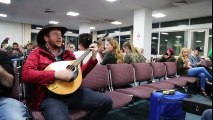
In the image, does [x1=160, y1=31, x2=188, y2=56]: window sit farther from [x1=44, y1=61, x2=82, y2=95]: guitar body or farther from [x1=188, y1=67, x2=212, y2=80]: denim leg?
[x1=44, y1=61, x2=82, y2=95]: guitar body

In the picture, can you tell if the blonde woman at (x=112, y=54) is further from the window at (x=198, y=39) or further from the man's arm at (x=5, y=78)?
the window at (x=198, y=39)

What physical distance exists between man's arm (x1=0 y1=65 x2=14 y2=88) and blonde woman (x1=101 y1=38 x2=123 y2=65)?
2.20 meters

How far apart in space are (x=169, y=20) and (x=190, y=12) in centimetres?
214

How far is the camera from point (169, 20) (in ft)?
35.3

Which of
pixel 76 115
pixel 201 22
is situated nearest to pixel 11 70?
pixel 76 115

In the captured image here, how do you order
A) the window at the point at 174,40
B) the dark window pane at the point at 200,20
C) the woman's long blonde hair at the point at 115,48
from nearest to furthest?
1. the woman's long blonde hair at the point at 115,48
2. the dark window pane at the point at 200,20
3. the window at the point at 174,40

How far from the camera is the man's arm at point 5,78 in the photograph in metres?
1.59

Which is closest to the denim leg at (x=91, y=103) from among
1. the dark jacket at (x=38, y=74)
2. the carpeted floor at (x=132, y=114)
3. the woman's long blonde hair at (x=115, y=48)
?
the dark jacket at (x=38, y=74)

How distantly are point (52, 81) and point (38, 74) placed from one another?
13cm

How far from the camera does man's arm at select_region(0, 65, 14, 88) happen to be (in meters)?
1.59

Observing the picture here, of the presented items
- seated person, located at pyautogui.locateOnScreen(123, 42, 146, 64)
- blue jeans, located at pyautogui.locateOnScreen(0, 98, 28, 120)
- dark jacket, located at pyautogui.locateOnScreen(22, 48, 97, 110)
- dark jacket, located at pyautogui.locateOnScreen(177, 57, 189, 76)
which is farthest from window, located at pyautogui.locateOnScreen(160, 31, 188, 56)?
blue jeans, located at pyautogui.locateOnScreen(0, 98, 28, 120)

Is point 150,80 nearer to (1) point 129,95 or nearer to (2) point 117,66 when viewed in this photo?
(2) point 117,66

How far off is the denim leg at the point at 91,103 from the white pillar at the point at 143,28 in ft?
20.5

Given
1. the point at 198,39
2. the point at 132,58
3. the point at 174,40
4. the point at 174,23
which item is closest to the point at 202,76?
the point at 132,58
